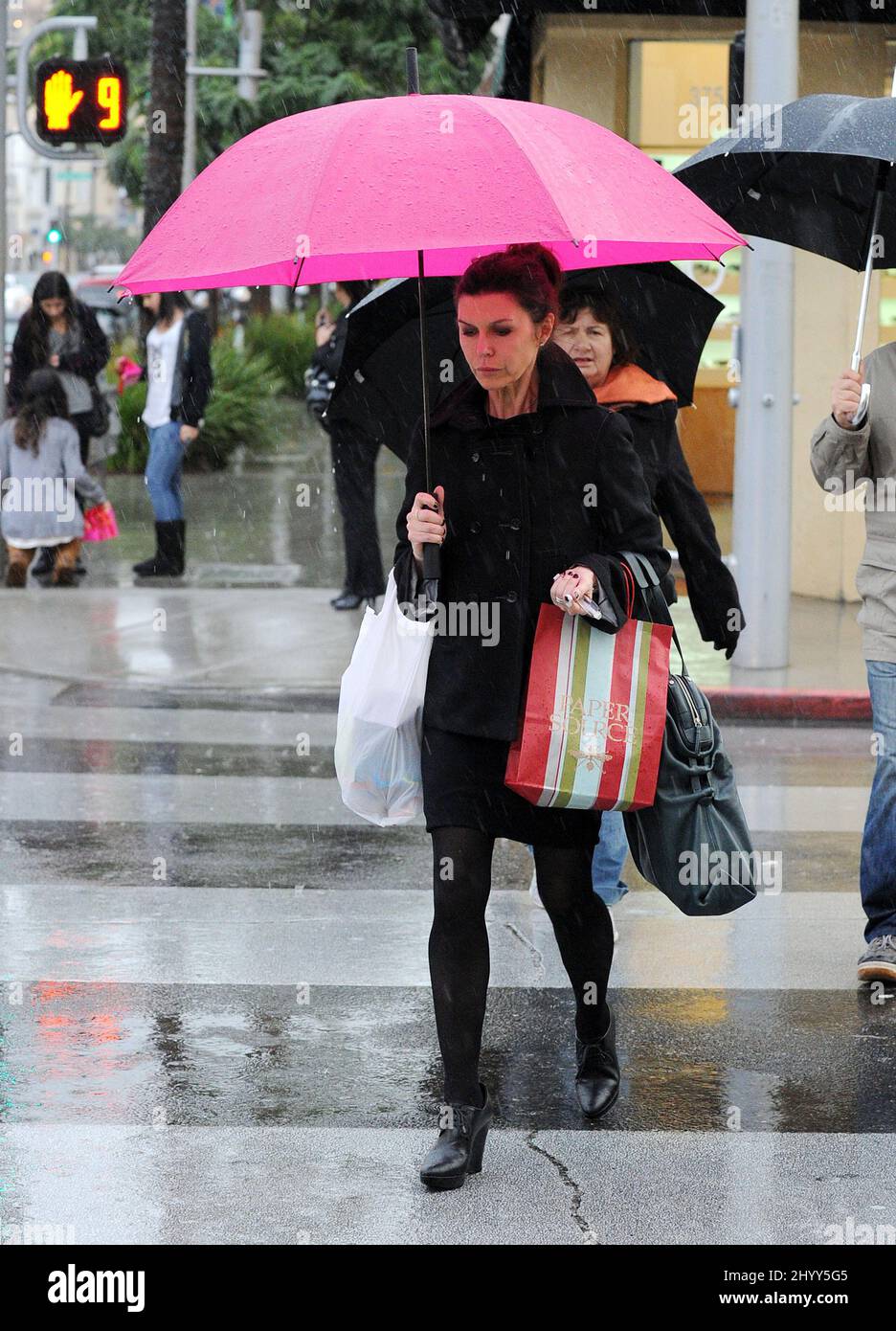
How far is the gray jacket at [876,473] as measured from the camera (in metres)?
5.20

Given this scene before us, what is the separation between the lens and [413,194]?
404cm

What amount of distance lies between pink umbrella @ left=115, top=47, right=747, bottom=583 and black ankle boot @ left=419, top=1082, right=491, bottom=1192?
112 centimetres

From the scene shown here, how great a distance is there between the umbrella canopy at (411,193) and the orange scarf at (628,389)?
724 mm

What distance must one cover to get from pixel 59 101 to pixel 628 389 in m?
10.1

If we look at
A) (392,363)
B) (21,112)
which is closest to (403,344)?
(392,363)

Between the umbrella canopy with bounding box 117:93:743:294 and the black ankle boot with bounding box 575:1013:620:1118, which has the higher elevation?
the umbrella canopy with bounding box 117:93:743:294

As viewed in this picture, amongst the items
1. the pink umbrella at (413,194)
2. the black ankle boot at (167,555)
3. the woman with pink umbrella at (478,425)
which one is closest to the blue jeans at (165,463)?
the black ankle boot at (167,555)

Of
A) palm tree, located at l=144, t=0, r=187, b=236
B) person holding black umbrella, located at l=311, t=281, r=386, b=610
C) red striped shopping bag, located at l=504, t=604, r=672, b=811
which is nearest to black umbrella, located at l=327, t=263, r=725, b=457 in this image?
red striped shopping bag, located at l=504, t=604, r=672, b=811

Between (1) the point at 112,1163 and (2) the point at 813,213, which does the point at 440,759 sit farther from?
(2) the point at 813,213

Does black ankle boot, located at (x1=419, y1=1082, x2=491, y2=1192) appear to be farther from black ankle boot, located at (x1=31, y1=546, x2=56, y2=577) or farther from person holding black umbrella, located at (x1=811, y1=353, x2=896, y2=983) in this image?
black ankle boot, located at (x1=31, y1=546, x2=56, y2=577)

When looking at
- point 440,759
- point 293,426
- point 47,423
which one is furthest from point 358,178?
point 293,426

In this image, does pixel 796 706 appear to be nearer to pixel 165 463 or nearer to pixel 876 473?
pixel 876 473

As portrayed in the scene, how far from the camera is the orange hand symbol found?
1419 centimetres
